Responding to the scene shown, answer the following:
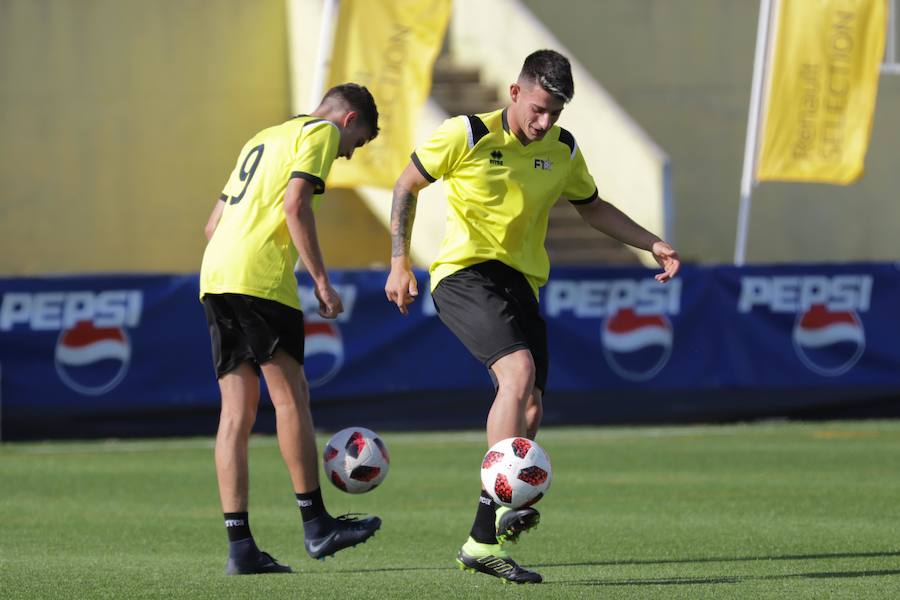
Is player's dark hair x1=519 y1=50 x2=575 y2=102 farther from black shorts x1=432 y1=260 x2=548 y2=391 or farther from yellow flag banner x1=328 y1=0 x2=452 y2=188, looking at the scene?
yellow flag banner x1=328 y1=0 x2=452 y2=188

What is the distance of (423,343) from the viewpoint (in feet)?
52.4

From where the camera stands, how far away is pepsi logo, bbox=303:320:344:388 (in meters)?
15.7

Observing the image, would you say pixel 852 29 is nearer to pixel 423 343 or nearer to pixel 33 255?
pixel 423 343

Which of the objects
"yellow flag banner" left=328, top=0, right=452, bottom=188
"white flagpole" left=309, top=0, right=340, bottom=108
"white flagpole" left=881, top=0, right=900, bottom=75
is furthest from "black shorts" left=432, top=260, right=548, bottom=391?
"white flagpole" left=881, top=0, right=900, bottom=75

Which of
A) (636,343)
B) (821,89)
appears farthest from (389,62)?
(821,89)

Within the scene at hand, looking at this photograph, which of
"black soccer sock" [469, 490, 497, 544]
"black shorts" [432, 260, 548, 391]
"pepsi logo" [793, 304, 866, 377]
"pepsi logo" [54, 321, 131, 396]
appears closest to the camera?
"black soccer sock" [469, 490, 497, 544]

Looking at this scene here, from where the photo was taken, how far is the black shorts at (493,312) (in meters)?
7.31

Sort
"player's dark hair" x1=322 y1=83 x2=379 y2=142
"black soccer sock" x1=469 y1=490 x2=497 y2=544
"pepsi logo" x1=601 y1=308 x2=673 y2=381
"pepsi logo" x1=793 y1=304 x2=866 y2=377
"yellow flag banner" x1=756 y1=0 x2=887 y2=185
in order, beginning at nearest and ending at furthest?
"black soccer sock" x1=469 y1=490 x2=497 y2=544 → "player's dark hair" x1=322 y1=83 x2=379 y2=142 → "pepsi logo" x1=601 y1=308 x2=673 y2=381 → "pepsi logo" x1=793 y1=304 x2=866 y2=377 → "yellow flag banner" x1=756 y1=0 x2=887 y2=185

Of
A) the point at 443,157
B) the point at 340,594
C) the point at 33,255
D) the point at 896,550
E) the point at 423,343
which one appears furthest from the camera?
the point at 33,255

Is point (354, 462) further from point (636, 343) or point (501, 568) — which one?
point (636, 343)

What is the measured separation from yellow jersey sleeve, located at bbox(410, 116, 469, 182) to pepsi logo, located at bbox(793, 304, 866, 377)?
388 inches

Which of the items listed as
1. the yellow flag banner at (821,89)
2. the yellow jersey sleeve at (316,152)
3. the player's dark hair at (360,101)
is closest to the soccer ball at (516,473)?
the yellow jersey sleeve at (316,152)

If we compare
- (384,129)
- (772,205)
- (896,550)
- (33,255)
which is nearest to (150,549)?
(896,550)

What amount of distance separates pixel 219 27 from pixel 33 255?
13.3 feet
